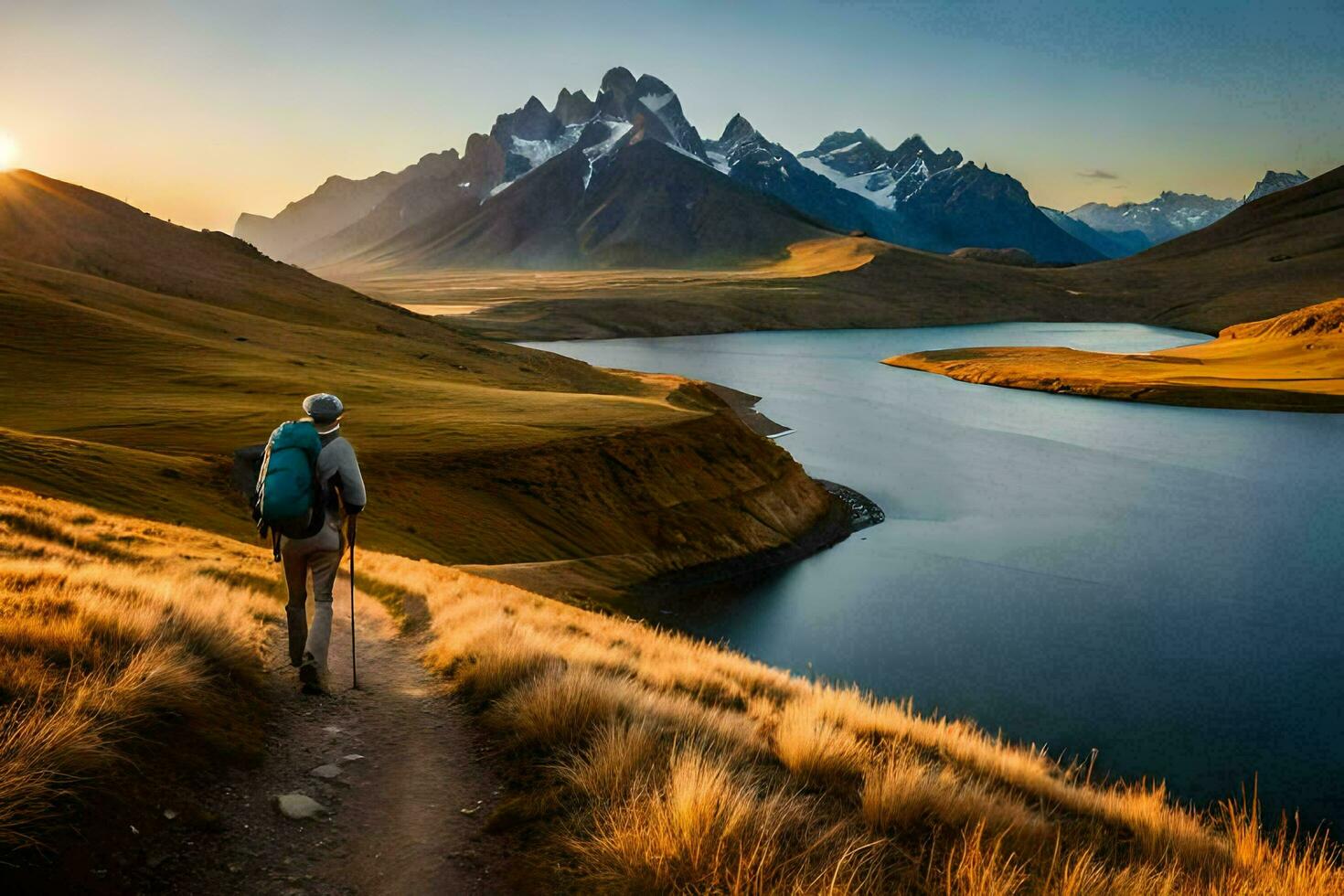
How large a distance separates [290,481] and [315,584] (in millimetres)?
1377

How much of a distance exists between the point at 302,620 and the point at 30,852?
4521 millimetres

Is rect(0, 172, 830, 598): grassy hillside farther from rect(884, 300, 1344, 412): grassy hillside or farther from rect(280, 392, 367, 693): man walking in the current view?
rect(884, 300, 1344, 412): grassy hillside

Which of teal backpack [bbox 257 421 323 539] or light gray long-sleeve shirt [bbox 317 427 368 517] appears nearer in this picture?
teal backpack [bbox 257 421 323 539]

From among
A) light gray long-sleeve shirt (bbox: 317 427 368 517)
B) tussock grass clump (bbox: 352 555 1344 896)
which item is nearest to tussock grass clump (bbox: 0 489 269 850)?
light gray long-sleeve shirt (bbox: 317 427 368 517)

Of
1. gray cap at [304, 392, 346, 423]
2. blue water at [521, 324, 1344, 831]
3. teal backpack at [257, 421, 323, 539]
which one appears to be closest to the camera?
teal backpack at [257, 421, 323, 539]

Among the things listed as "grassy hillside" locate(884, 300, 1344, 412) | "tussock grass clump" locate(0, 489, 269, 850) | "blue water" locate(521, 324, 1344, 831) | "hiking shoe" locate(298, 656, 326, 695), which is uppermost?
"grassy hillside" locate(884, 300, 1344, 412)

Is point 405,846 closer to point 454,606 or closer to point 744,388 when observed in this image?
point 454,606

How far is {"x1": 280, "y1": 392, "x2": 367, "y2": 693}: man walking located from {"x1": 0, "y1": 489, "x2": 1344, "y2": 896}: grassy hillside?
555 mm

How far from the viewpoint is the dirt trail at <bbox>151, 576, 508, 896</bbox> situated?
5.06 meters

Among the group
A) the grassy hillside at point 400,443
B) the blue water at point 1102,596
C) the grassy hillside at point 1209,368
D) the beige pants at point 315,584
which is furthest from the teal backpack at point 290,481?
the grassy hillside at point 1209,368

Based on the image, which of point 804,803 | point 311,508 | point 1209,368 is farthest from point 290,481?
point 1209,368

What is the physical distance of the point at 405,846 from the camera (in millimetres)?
5531

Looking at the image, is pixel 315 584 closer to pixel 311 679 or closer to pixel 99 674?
pixel 311 679

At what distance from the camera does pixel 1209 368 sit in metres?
103
